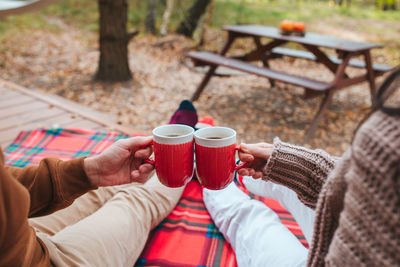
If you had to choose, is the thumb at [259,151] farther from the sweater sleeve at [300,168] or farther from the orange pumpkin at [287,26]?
the orange pumpkin at [287,26]

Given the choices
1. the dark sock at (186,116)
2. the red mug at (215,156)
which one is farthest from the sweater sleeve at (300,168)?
the dark sock at (186,116)

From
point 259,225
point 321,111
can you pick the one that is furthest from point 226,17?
point 259,225

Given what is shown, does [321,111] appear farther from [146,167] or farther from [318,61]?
[146,167]

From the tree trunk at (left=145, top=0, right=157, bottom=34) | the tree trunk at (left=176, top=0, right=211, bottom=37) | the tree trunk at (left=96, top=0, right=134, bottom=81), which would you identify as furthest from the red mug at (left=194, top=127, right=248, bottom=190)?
the tree trunk at (left=145, top=0, right=157, bottom=34)

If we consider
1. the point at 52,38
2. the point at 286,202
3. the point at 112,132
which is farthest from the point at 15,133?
the point at 52,38

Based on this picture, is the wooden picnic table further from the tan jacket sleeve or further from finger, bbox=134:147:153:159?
the tan jacket sleeve

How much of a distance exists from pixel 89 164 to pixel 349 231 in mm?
885

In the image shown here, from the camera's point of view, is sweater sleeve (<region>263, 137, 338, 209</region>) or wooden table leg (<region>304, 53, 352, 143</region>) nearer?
sweater sleeve (<region>263, 137, 338, 209</region>)

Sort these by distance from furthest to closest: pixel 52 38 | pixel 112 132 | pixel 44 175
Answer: pixel 52 38 < pixel 112 132 < pixel 44 175

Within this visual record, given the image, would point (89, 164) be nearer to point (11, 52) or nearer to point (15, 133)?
point (15, 133)

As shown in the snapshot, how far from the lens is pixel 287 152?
42.7 inches

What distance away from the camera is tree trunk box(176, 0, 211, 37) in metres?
7.23

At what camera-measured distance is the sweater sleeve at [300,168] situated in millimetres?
1038

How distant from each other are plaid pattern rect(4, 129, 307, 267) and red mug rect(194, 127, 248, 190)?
0.68m
